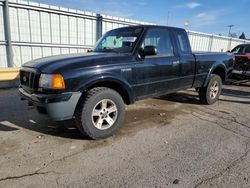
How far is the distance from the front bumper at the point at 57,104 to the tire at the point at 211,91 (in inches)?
156

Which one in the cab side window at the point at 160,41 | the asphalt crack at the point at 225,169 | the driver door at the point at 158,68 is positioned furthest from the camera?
the cab side window at the point at 160,41

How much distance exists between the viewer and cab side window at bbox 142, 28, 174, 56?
4421mm

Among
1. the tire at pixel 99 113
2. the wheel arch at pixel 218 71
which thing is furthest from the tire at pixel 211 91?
the tire at pixel 99 113

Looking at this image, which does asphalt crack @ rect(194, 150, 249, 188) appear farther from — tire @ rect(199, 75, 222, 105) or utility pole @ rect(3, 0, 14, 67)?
utility pole @ rect(3, 0, 14, 67)

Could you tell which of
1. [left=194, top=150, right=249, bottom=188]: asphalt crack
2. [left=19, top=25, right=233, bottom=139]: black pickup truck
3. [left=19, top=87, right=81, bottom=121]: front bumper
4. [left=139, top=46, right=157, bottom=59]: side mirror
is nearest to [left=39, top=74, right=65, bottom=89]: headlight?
[left=19, top=25, right=233, bottom=139]: black pickup truck

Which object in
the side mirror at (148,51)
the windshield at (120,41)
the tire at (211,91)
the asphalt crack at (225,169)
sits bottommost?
the asphalt crack at (225,169)

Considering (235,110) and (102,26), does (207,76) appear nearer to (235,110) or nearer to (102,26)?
(235,110)

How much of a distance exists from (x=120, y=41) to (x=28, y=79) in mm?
1941

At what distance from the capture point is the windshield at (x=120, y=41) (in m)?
4.26

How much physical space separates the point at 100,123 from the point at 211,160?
185 centimetres

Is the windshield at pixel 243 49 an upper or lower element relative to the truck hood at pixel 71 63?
upper

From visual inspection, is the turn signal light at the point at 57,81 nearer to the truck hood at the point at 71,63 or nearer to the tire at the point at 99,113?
the truck hood at the point at 71,63

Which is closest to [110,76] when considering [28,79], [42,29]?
[28,79]

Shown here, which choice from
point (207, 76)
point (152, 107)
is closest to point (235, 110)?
point (207, 76)
